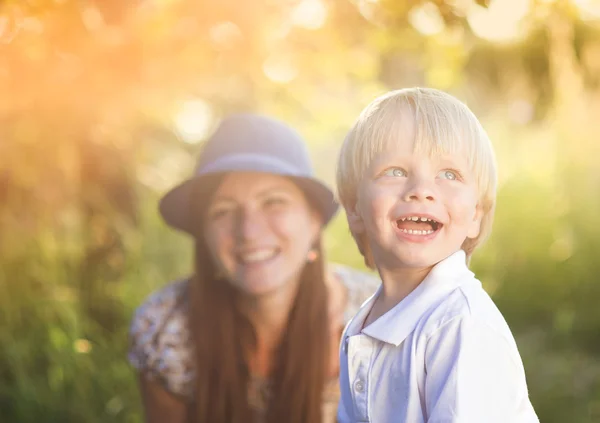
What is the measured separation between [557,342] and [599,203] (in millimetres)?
1086

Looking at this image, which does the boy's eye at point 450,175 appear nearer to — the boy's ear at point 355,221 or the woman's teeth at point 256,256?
the boy's ear at point 355,221

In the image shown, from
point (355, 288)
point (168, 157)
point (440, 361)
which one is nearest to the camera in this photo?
point (440, 361)

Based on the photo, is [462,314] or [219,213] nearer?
[462,314]

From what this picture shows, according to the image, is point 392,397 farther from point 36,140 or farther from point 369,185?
point 36,140

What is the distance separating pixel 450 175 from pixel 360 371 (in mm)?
401

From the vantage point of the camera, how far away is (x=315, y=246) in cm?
285

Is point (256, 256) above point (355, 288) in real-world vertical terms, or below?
above

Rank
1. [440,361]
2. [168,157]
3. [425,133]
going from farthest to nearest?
[168,157]
[425,133]
[440,361]

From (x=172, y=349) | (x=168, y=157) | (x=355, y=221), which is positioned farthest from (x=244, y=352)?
(x=168, y=157)

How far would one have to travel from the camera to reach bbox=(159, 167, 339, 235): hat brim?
266cm

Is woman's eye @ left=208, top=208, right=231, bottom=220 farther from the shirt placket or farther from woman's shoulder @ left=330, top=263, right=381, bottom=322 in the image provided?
the shirt placket

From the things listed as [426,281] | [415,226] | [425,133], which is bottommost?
[426,281]

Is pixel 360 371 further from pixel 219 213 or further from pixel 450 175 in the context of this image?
pixel 219 213

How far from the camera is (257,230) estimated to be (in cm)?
255
